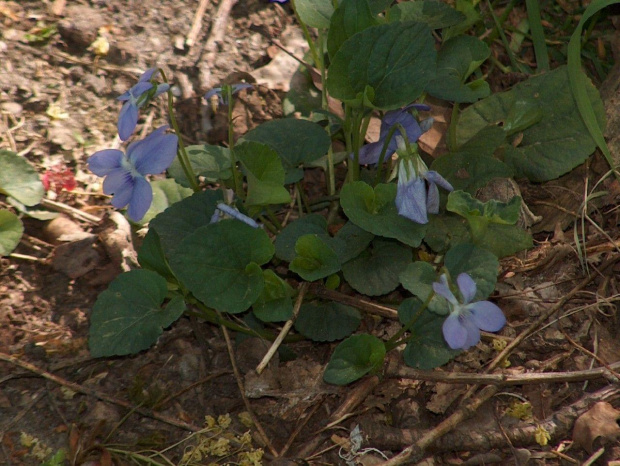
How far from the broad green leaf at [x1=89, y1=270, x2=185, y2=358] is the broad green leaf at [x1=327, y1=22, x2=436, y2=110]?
729 millimetres

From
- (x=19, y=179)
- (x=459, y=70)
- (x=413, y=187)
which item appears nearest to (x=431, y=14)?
(x=459, y=70)

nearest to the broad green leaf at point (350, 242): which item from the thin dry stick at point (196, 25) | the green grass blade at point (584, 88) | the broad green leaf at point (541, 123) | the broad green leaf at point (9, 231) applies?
the broad green leaf at point (541, 123)

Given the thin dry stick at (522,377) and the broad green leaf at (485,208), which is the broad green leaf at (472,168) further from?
the thin dry stick at (522,377)

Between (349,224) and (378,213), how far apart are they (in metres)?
0.12

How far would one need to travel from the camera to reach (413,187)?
183cm

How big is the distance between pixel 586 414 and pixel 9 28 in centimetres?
256

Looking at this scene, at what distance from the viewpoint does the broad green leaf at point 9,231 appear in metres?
2.21

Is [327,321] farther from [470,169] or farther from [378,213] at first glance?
[470,169]

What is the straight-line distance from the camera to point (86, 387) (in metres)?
1.96

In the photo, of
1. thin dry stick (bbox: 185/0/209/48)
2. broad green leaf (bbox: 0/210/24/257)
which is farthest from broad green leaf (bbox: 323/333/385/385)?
thin dry stick (bbox: 185/0/209/48)

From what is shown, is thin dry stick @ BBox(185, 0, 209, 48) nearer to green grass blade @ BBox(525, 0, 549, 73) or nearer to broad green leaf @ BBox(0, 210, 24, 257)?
broad green leaf @ BBox(0, 210, 24, 257)

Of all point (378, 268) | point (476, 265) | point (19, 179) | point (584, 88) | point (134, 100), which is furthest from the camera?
point (19, 179)

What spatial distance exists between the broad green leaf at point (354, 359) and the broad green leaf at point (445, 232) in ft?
1.41

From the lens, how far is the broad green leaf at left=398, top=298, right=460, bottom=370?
1.79m
